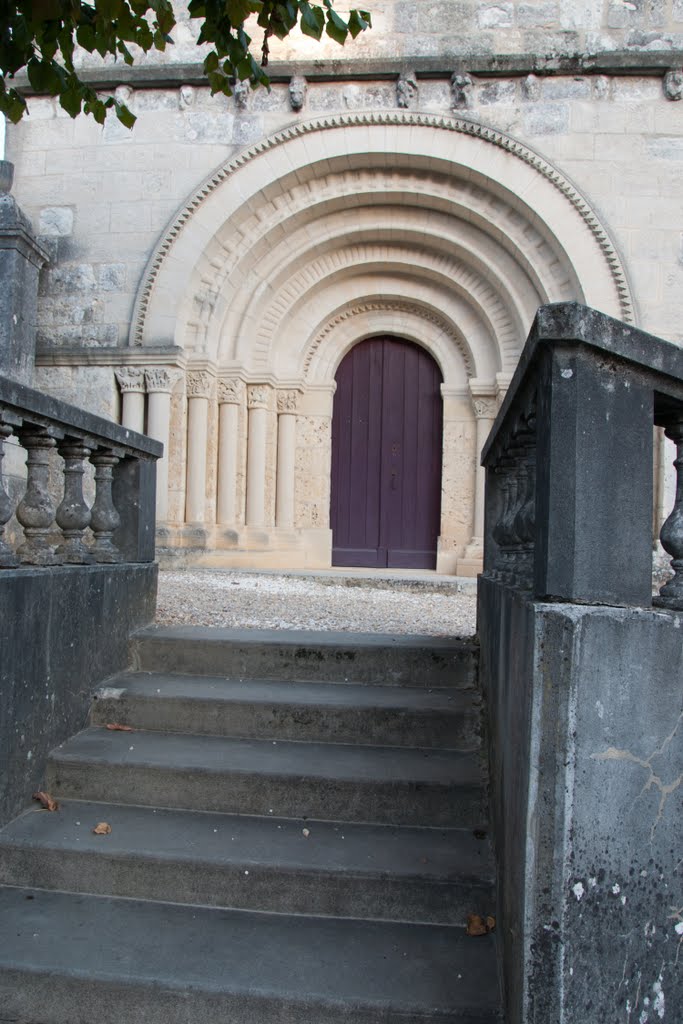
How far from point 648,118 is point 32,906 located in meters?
8.26

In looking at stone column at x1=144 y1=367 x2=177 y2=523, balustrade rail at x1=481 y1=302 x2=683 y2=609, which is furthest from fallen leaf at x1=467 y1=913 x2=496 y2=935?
stone column at x1=144 y1=367 x2=177 y2=523

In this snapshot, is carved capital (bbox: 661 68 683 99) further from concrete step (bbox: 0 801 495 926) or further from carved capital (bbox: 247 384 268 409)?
concrete step (bbox: 0 801 495 926)

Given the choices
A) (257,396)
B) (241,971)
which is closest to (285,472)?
(257,396)

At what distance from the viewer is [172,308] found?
7828 millimetres

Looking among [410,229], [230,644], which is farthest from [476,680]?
[410,229]

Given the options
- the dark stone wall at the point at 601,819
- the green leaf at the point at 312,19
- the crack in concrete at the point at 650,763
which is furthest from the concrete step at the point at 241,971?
the green leaf at the point at 312,19

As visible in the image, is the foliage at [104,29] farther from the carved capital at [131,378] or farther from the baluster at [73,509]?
the carved capital at [131,378]

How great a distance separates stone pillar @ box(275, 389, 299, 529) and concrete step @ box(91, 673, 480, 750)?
5.43 meters

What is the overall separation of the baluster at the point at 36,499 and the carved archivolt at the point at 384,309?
20.3ft

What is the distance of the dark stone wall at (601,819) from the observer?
162 cm

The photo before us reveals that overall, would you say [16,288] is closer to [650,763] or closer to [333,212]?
[333,212]

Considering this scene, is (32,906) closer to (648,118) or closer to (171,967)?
(171,967)

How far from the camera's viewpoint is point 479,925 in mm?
2303

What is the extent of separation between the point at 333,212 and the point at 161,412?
9.53 feet
